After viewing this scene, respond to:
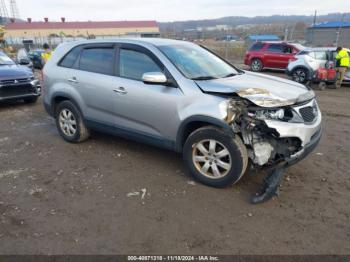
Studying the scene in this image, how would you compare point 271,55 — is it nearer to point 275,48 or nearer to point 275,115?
point 275,48

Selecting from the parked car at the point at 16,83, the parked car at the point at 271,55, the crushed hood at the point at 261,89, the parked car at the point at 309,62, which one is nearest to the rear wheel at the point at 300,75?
the parked car at the point at 309,62

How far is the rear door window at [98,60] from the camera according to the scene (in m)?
4.88

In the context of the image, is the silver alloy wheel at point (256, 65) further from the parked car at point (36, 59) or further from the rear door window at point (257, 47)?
the parked car at point (36, 59)

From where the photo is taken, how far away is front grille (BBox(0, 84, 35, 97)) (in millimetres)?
8220

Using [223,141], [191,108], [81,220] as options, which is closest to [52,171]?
[81,220]

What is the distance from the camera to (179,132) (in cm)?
409

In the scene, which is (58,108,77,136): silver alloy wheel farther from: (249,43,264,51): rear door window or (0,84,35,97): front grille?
(249,43,264,51): rear door window

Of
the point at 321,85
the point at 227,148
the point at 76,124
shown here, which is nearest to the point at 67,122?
the point at 76,124

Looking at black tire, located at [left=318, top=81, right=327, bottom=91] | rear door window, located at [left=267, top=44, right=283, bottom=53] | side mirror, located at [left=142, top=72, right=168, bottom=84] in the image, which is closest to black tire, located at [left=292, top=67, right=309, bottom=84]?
black tire, located at [left=318, top=81, right=327, bottom=91]

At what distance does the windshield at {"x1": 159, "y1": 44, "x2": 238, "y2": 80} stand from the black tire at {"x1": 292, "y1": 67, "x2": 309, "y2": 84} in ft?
29.3

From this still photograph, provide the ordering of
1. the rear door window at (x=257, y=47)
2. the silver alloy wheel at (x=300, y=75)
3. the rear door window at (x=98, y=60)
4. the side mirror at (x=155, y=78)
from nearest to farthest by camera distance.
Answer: the side mirror at (x=155, y=78)
the rear door window at (x=98, y=60)
the silver alloy wheel at (x=300, y=75)
the rear door window at (x=257, y=47)

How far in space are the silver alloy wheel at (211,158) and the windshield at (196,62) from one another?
92 cm

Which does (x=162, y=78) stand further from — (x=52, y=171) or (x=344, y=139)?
(x=344, y=139)

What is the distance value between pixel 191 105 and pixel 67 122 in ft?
9.13
